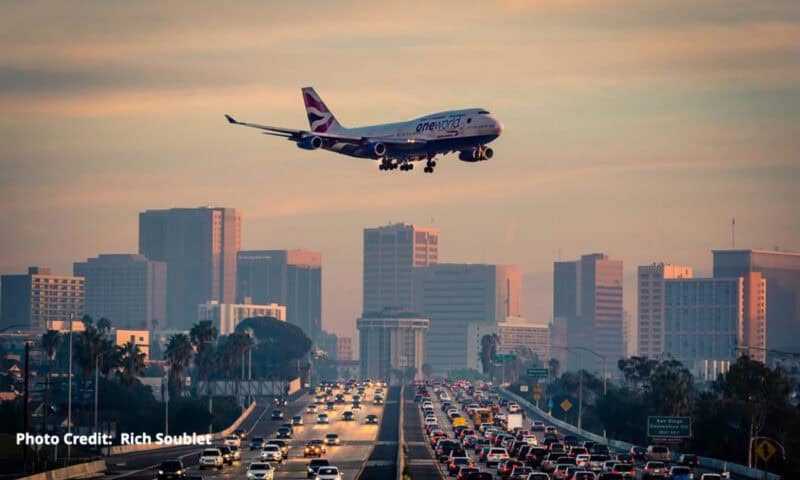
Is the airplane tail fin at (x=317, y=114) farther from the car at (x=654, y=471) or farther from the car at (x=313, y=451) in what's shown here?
the car at (x=654, y=471)

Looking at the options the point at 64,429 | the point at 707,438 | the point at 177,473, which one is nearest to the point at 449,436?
the point at 707,438

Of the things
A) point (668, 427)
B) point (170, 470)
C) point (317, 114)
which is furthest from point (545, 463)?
point (317, 114)

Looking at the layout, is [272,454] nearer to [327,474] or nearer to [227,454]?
[227,454]

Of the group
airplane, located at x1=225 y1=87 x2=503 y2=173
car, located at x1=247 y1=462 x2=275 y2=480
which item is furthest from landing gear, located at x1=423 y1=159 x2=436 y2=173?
car, located at x1=247 y1=462 x2=275 y2=480

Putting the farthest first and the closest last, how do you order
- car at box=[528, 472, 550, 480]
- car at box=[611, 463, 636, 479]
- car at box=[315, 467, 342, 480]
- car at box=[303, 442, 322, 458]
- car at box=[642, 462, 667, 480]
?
car at box=[303, 442, 322, 458] → car at box=[642, 462, 667, 480] → car at box=[611, 463, 636, 479] → car at box=[315, 467, 342, 480] → car at box=[528, 472, 550, 480]

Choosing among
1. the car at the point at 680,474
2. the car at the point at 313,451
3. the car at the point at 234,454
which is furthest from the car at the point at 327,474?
the car at the point at 313,451

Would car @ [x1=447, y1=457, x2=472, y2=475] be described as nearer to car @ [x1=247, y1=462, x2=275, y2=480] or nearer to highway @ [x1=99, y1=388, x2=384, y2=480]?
highway @ [x1=99, y1=388, x2=384, y2=480]
